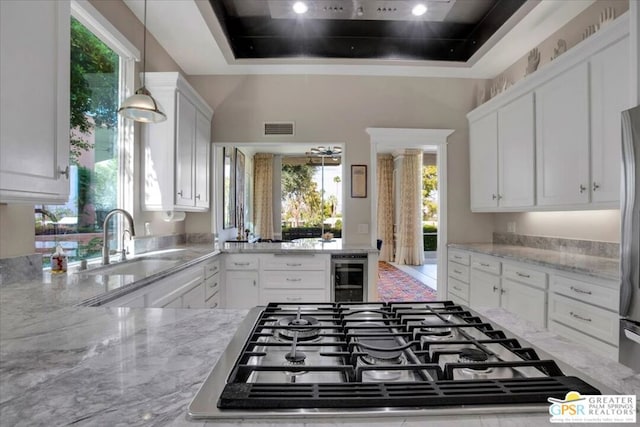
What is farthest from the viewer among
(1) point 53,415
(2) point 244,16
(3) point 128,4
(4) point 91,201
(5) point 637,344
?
(2) point 244,16

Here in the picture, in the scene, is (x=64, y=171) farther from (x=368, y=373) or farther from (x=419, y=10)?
(x=419, y=10)

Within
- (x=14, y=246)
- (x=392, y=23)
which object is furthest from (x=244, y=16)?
(x=14, y=246)

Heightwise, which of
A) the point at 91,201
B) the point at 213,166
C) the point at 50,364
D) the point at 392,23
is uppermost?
the point at 392,23

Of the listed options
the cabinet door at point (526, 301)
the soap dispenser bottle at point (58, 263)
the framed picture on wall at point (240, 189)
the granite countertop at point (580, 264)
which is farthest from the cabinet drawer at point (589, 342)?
the framed picture on wall at point (240, 189)

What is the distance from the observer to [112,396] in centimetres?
54

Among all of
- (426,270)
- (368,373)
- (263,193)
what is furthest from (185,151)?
(426,270)

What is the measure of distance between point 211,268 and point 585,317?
283 cm

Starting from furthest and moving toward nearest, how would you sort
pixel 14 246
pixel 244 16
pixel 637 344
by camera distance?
pixel 244 16, pixel 14 246, pixel 637 344

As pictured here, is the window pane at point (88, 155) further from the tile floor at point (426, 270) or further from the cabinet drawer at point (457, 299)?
the tile floor at point (426, 270)

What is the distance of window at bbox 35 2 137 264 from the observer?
214 centimetres

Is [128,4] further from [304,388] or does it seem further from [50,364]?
[304,388]

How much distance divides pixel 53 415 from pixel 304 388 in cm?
38

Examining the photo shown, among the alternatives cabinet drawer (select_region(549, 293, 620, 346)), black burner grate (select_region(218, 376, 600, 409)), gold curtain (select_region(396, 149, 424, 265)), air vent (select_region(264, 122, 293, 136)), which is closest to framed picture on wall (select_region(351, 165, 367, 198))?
air vent (select_region(264, 122, 293, 136))

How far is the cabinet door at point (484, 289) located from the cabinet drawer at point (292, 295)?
1.48 metres
